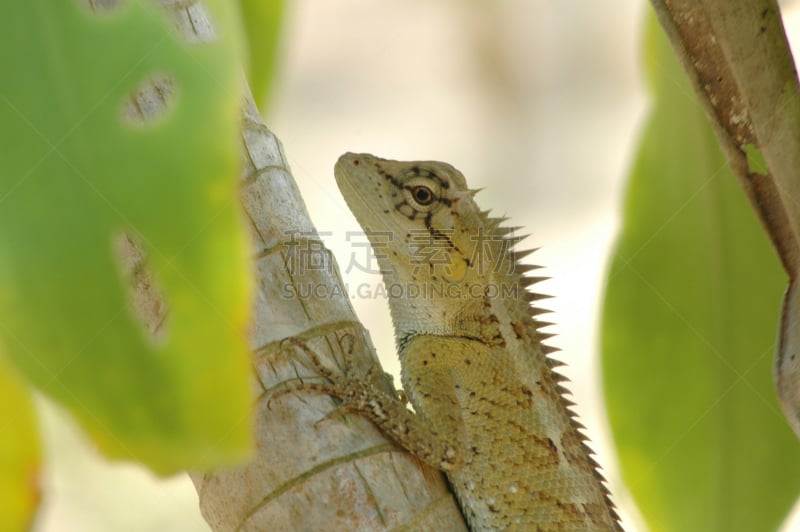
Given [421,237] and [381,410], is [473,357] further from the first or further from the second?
[381,410]

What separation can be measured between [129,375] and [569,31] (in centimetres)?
524

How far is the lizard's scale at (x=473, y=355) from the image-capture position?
7.86 ft

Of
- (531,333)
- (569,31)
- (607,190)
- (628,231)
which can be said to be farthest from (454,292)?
(569,31)

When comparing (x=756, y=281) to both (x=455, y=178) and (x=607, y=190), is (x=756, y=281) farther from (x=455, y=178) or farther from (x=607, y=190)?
(x=607, y=190)

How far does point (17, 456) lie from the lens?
1.13m

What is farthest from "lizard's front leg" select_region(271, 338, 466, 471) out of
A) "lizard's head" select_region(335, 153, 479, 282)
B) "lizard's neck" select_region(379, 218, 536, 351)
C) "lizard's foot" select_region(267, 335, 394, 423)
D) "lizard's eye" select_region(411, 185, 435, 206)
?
"lizard's eye" select_region(411, 185, 435, 206)

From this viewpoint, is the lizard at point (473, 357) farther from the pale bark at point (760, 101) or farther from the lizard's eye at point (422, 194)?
the pale bark at point (760, 101)

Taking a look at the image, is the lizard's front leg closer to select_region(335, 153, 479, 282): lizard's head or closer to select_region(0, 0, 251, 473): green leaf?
select_region(335, 153, 479, 282): lizard's head

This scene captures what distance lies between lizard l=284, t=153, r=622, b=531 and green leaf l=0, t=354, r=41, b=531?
107cm

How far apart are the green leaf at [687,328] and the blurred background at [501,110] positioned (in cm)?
248

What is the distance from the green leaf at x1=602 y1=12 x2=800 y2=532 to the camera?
2.35 m

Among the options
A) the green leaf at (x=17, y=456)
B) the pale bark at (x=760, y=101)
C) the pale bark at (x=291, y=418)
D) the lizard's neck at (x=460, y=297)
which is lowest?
the green leaf at (x=17, y=456)

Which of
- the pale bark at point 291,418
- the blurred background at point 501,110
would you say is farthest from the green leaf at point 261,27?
the blurred background at point 501,110

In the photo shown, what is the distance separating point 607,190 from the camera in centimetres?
541
